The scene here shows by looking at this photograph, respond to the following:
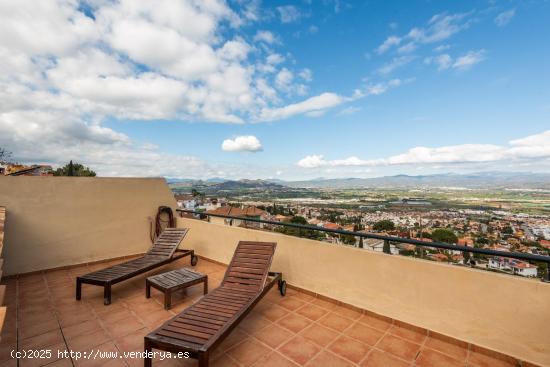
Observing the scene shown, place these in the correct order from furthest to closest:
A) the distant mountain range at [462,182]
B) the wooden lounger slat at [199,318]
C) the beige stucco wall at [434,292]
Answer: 1. the distant mountain range at [462,182]
2. the wooden lounger slat at [199,318]
3. the beige stucco wall at [434,292]

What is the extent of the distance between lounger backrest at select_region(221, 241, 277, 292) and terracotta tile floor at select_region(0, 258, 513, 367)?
383mm

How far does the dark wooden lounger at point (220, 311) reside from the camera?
6.50 feet

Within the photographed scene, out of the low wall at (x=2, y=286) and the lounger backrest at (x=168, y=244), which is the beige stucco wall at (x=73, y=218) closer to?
the low wall at (x=2, y=286)

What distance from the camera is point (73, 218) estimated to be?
4.95 meters

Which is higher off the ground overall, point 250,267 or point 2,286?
point 2,286

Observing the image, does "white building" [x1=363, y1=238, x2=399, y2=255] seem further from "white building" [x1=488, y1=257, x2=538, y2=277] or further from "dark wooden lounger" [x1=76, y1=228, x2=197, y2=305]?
"dark wooden lounger" [x1=76, y1=228, x2=197, y2=305]

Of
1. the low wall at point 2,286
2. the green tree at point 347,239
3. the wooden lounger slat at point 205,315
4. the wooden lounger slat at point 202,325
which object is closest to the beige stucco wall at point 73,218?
the low wall at point 2,286

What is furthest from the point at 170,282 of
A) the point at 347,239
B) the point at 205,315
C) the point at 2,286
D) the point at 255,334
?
the point at 347,239

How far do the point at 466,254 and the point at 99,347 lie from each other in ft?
12.9

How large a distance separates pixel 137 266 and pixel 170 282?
1071mm

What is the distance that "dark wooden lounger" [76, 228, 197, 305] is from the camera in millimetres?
3406

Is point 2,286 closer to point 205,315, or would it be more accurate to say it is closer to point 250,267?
point 205,315

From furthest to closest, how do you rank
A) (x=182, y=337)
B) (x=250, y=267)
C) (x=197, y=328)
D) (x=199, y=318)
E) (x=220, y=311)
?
(x=250, y=267) → (x=220, y=311) → (x=199, y=318) → (x=197, y=328) → (x=182, y=337)

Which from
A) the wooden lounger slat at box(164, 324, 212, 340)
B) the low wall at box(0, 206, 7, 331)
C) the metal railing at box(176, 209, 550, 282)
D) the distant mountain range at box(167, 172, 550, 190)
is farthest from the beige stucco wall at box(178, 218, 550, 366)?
the distant mountain range at box(167, 172, 550, 190)
